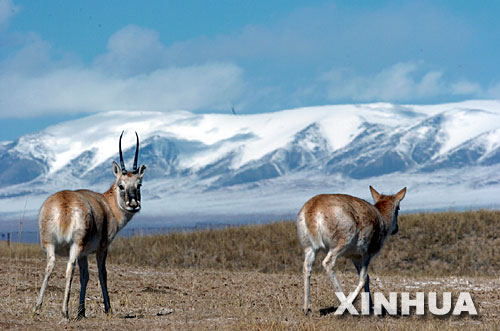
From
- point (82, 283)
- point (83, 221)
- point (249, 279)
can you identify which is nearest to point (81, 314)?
point (82, 283)

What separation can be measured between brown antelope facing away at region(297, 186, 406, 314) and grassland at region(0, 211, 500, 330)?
3.28ft

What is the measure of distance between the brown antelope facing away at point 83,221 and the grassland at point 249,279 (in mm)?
1108

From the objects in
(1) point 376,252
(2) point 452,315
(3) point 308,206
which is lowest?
(2) point 452,315

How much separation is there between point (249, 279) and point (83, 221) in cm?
1091

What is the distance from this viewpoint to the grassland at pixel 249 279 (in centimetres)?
1543

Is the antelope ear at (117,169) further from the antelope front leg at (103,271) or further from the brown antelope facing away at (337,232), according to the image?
the brown antelope facing away at (337,232)

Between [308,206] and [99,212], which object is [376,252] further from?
[99,212]

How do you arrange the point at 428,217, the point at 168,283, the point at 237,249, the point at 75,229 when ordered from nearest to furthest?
the point at 75,229 < the point at 168,283 < the point at 237,249 < the point at 428,217

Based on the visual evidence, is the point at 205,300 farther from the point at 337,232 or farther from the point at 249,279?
the point at 337,232

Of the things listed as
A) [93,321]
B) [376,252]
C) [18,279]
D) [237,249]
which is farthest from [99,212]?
[237,249]

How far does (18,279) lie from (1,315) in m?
5.99

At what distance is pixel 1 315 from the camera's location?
15.9 meters

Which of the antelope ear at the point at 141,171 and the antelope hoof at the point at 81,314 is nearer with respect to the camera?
the antelope hoof at the point at 81,314

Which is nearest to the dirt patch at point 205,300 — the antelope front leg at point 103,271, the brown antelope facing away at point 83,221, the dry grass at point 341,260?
the antelope front leg at point 103,271
